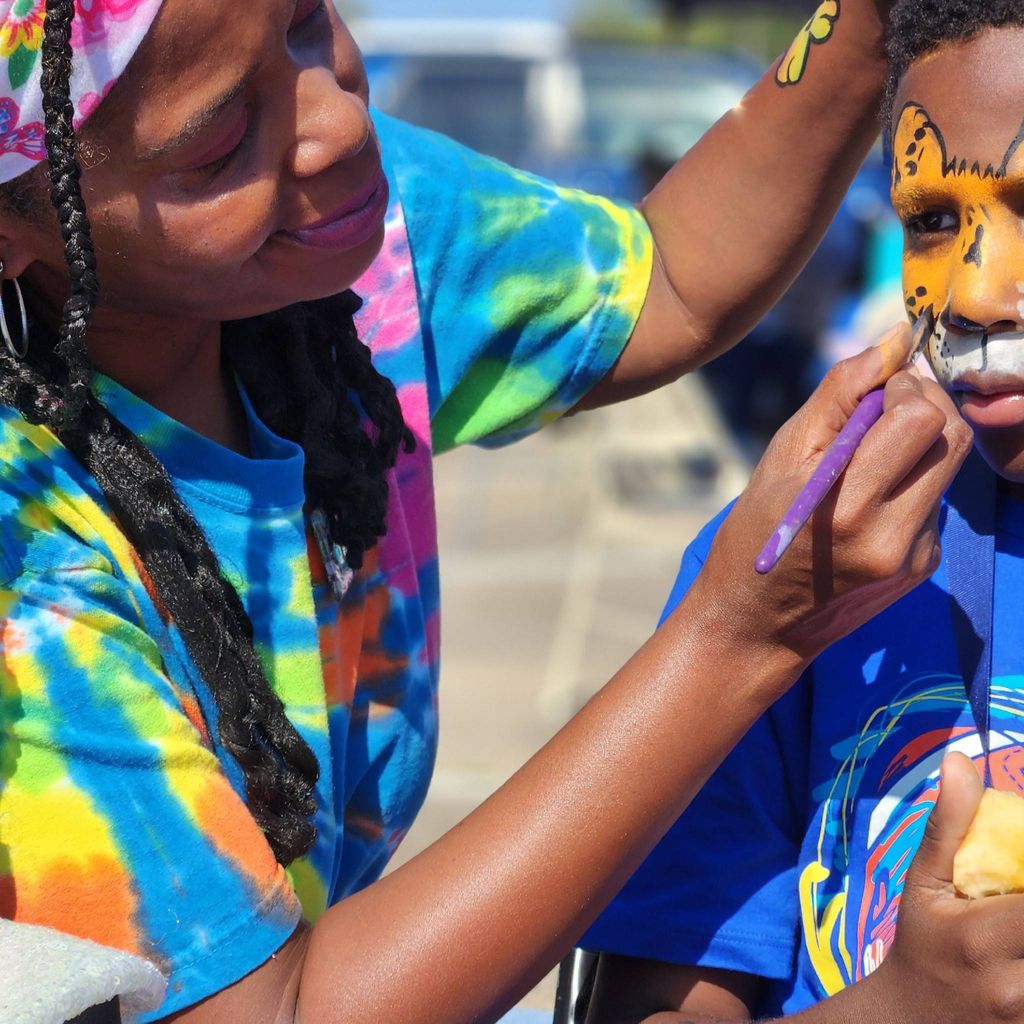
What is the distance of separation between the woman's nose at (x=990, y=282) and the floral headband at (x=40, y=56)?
2.61 feet

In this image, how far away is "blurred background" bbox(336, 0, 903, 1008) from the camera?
4883mm

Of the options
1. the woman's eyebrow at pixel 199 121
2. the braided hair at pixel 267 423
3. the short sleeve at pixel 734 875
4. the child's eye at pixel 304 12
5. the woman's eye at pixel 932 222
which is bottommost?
the short sleeve at pixel 734 875

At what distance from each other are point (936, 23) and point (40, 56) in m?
0.86

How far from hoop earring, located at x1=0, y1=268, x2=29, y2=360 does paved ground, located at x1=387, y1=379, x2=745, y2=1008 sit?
2531 millimetres

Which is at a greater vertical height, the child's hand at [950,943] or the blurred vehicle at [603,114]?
the child's hand at [950,943]

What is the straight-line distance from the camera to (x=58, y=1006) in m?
1.19

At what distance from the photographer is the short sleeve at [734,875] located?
5.03 feet

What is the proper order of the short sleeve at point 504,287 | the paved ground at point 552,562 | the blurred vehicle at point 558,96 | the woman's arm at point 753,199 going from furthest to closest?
the blurred vehicle at point 558,96, the paved ground at point 552,562, the short sleeve at point 504,287, the woman's arm at point 753,199

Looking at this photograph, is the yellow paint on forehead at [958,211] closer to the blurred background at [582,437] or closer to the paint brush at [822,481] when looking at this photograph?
the paint brush at [822,481]

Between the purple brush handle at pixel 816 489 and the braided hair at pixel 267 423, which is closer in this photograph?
the purple brush handle at pixel 816 489

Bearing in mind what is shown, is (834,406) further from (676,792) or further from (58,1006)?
(58,1006)

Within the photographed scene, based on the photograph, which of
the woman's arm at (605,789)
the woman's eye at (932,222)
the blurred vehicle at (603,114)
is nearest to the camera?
the woman's arm at (605,789)

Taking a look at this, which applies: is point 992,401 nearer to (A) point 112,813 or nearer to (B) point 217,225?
(B) point 217,225

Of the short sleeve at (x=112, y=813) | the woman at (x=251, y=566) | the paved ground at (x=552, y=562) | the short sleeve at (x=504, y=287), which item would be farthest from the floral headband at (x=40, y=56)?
the paved ground at (x=552, y=562)
